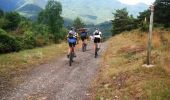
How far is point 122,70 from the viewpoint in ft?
59.8

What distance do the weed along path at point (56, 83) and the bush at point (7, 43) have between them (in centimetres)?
802

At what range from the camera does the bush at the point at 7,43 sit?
2963 cm

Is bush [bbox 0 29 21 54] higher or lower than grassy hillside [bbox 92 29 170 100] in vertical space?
higher

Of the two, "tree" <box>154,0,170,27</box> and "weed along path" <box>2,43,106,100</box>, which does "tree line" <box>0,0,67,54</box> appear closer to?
"weed along path" <box>2,43,106,100</box>

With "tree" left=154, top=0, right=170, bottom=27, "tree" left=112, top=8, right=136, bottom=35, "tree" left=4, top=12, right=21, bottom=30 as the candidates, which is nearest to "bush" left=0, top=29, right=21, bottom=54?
"tree" left=154, top=0, right=170, bottom=27

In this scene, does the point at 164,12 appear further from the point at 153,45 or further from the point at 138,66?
the point at 138,66

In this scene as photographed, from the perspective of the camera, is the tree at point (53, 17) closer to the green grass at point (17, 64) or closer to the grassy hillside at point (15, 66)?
the grassy hillside at point (15, 66)

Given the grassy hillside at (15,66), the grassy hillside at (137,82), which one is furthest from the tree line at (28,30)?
the grassy hillside at (137,82)

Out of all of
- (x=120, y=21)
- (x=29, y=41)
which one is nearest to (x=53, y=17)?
(x=120, y=21)

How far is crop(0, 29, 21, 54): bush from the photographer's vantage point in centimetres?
2963

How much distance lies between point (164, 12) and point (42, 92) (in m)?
37.2

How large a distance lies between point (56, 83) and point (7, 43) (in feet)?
50.4

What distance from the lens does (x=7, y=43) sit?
30.6m

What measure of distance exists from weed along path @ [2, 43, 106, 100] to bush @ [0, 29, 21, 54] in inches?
316
